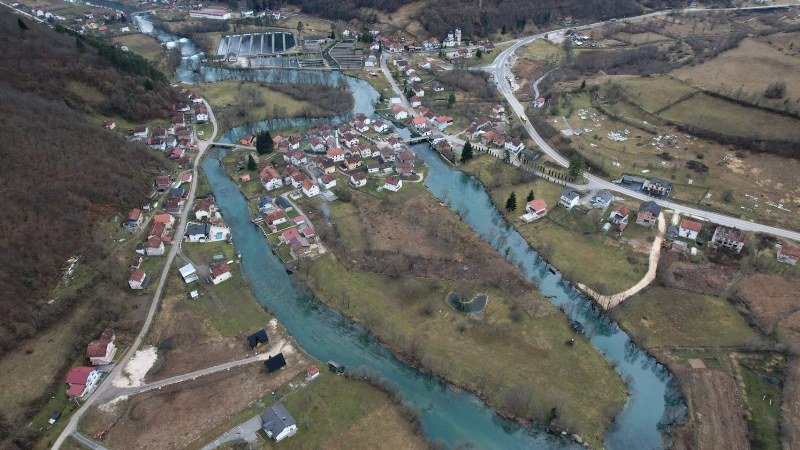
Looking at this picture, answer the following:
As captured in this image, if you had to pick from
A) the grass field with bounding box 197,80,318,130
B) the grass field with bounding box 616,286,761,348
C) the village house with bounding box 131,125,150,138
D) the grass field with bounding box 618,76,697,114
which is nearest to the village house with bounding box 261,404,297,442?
the grass field with bounding box 616,286,761,348

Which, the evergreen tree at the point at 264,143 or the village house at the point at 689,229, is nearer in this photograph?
the village house at the point at 689,229

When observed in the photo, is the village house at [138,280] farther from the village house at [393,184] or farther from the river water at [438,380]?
the village house at [393,184]

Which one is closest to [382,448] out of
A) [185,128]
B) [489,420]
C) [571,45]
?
[489,420]

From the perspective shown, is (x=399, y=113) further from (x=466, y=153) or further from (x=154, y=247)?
(x=154, y=247)

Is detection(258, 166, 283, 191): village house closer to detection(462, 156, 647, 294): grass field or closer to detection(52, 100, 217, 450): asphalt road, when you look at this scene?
detection(52, 100, 217, 450): asphalt road

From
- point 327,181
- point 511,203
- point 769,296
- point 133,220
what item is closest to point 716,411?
point 769,296

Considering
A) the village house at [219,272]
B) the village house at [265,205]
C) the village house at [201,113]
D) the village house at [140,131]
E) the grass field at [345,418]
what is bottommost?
the grass field at [345,418]

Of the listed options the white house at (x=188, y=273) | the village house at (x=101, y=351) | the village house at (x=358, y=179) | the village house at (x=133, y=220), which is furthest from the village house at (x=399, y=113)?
the village house at (x=101, y=351)
